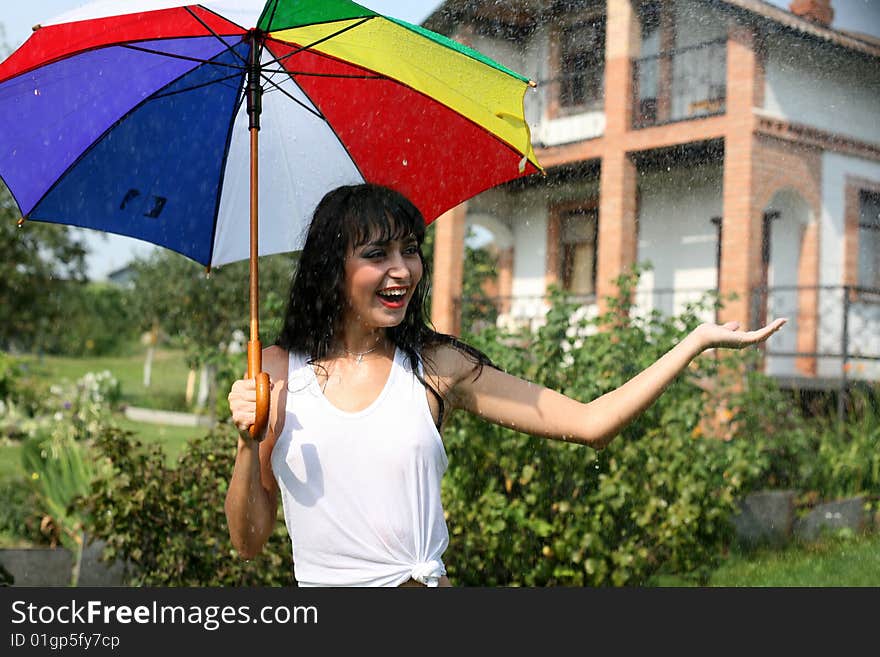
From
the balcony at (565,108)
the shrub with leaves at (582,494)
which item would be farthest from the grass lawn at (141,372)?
the shrub with leaves at (582,494)

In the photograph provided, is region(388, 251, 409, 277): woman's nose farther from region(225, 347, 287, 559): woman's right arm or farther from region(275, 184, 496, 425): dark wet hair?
region(225, 347, 287, 559): woman's right arm

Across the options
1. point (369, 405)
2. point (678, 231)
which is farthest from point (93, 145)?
point (678, 231)

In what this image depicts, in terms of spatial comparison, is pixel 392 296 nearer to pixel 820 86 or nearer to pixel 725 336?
pixel 725 336

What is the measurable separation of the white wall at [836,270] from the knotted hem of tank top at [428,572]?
8.86 metres

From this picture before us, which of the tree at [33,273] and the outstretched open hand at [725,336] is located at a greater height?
the tree at [33,273]

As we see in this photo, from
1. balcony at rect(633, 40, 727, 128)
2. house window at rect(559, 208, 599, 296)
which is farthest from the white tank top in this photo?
house window at rect(559, 208, 599, 296)

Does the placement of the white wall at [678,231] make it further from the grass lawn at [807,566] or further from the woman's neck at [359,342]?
the woman's neck at [359,342]

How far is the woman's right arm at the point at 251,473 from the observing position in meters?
2.01

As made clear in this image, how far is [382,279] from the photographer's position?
2.13m

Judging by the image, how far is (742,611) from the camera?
2824 mm

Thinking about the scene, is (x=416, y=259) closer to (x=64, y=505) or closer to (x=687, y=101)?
(x=64, y=505)

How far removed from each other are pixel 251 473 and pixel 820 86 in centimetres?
1022

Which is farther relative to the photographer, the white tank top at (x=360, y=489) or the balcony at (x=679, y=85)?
the balcony at (x=679, y=85)

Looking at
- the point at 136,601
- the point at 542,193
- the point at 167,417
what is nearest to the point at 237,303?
the point at 167,417
